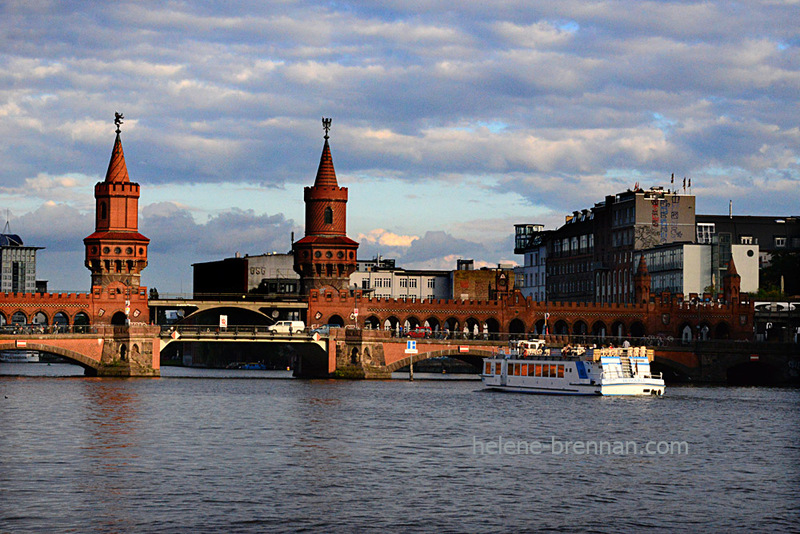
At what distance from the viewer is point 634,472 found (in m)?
64.4

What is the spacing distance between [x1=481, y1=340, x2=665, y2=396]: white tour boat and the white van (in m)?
27.3

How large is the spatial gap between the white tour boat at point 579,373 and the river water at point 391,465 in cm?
892

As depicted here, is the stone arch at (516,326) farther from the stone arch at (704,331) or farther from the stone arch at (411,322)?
the stone arch at (704,331)

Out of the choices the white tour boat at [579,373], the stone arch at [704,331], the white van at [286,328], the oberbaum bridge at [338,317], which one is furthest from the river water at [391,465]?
the stone arch at [704,331]

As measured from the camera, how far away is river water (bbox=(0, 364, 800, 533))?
5059 cm

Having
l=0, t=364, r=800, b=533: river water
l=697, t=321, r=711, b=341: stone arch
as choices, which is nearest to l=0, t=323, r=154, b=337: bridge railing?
l=0, t=364, r=800, b=533: river water

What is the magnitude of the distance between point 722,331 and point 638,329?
1089 centimetres

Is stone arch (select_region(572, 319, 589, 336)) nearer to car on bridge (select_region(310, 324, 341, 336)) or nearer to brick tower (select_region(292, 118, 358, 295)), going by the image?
brick tower (select_region(292, 118, 358, 295))

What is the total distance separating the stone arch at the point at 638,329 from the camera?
17275 cm

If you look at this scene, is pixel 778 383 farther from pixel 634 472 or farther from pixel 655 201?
pixel 634 472

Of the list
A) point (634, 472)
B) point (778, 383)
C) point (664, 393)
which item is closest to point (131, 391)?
Result: point (664, 393)

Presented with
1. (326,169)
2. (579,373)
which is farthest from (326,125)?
(579,373)

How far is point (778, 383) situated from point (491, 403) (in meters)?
60.0

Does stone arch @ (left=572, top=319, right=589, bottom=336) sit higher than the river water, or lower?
higher
